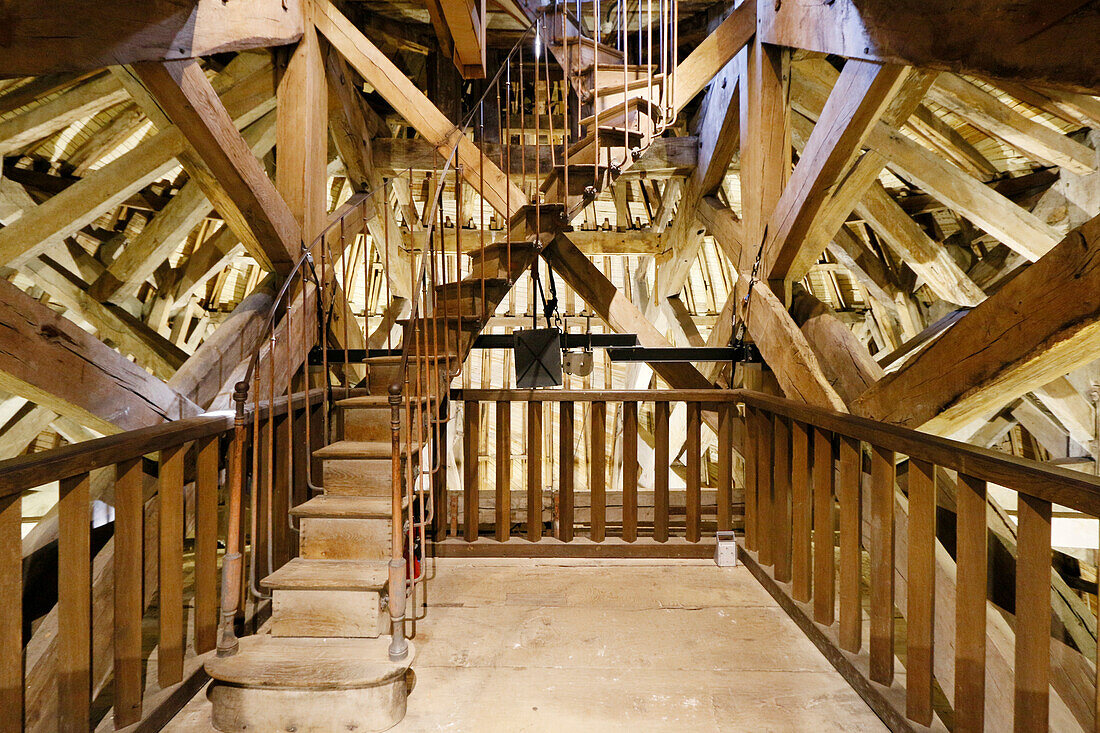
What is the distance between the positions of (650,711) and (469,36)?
12.2 feet

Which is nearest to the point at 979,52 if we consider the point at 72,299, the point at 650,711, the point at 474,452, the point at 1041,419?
the point at 650,711

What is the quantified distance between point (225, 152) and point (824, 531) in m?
3.14

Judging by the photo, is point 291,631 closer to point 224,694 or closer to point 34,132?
point 224,694

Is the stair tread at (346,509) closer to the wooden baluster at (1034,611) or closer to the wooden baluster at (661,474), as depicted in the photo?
the wooden baluster at (661,474)

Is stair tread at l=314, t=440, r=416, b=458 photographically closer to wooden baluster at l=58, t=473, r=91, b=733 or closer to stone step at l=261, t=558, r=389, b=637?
stone step at l=261, t=558, r=389, b=637

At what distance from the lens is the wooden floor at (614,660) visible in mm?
1991

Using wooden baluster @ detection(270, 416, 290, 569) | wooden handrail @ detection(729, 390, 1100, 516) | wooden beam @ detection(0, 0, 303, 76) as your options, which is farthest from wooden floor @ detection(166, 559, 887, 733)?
wooden beam @ detection(0, 0, 303, 76)

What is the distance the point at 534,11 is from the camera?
4883 millimetres

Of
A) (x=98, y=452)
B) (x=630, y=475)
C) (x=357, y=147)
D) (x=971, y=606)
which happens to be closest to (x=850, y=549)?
(x=971, y=606)

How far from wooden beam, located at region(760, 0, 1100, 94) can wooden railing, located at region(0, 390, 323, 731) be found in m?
2.63

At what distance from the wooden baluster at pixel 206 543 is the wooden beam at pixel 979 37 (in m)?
2.83

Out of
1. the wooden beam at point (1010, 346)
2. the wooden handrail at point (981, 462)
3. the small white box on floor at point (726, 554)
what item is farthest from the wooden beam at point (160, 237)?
the wooden beam at point (1010, 346)

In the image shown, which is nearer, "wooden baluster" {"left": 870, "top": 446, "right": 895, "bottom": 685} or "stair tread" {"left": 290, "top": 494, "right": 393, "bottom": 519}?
"wooden baluster" {"left": 870, "top": 446, "right": 895, "bottom": 685}

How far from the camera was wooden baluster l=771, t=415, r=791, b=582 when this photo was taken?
9.58ft
